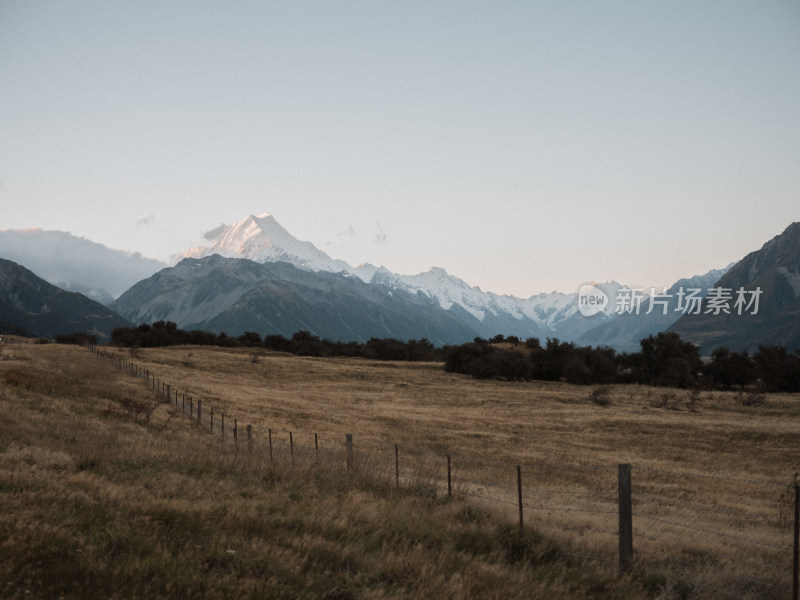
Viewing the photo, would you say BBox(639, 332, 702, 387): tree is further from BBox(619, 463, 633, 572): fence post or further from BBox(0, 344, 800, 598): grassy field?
BBox(619, 463, 633, 572): fence post

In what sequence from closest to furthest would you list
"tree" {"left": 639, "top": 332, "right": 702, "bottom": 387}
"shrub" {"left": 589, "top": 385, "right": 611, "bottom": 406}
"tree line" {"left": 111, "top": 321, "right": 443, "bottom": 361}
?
"shrub" {"left": 589, "top": 385, "right": 611, "bottom": 406}, "tree" {"left": 639, "top": 332, "right": 702, "bottom": 387}, "tree line" {"left": 111, "top": 321, "right": 443, "bottom": 361}

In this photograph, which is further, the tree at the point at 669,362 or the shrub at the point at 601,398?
the tree at the point at 669,362

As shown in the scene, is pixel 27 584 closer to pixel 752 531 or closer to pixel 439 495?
pixel 439 495

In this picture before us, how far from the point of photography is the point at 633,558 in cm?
961

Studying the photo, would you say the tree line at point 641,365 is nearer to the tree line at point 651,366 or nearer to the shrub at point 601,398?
the tree line at point 651,366

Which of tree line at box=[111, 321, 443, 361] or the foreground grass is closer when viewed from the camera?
the foreground grass

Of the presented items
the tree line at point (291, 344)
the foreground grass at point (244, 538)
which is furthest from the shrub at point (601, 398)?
the tree line at point (291, 344)

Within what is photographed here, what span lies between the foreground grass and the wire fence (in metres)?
0.94

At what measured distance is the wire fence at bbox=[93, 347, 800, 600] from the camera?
377 inches

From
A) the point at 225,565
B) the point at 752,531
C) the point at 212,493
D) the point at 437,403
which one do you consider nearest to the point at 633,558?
the point at 225,565

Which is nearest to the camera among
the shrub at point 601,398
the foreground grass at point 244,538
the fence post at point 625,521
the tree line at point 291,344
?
the foreground grass at point 244,538

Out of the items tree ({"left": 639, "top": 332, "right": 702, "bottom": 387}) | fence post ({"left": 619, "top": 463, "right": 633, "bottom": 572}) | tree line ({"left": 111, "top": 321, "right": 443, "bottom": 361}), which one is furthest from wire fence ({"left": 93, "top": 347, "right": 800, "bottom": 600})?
tree line ({"left": 111, "top": 321, "right": 443, "bottom": 361})

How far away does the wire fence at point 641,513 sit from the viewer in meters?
9.57

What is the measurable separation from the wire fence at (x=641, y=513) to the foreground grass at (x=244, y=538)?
36.8 inches
